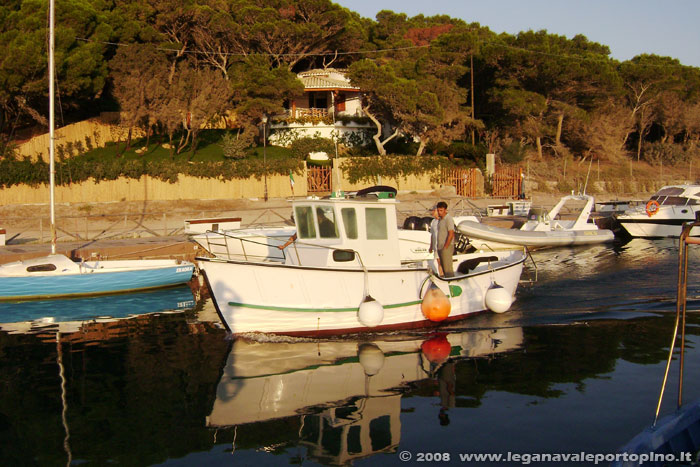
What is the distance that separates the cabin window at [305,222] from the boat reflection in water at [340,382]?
2.45 meters

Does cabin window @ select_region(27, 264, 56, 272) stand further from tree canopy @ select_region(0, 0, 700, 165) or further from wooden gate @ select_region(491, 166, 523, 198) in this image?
wooden gate @ select_region(491, 166, 523, 198)

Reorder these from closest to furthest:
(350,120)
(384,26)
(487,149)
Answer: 1. (350,120)
2. (487,149)
3. (384,26)

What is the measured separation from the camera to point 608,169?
177 ft

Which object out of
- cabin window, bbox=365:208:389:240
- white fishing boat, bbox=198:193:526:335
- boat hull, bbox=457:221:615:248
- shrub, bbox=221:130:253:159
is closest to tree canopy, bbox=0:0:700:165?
shrub, bbox=221:130:253:159

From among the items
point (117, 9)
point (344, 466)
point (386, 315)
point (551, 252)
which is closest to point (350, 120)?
point (117, 9)

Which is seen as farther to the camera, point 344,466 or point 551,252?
point 551,252

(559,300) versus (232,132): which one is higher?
(232,132)

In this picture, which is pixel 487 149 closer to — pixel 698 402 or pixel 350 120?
pixel 350 120

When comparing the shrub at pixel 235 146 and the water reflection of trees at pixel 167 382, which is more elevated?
the shrub at pixel 235 146

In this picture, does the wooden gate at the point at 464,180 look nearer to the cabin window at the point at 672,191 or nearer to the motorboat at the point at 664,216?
the cabin window at the point at 672,191

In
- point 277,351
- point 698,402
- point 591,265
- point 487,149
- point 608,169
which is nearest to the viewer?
point 698,402

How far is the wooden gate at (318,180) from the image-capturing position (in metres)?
38.2

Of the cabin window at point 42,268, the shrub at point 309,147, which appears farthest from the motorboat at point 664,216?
the cabin window at point 42,268

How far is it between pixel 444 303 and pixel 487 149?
35.7 meters
